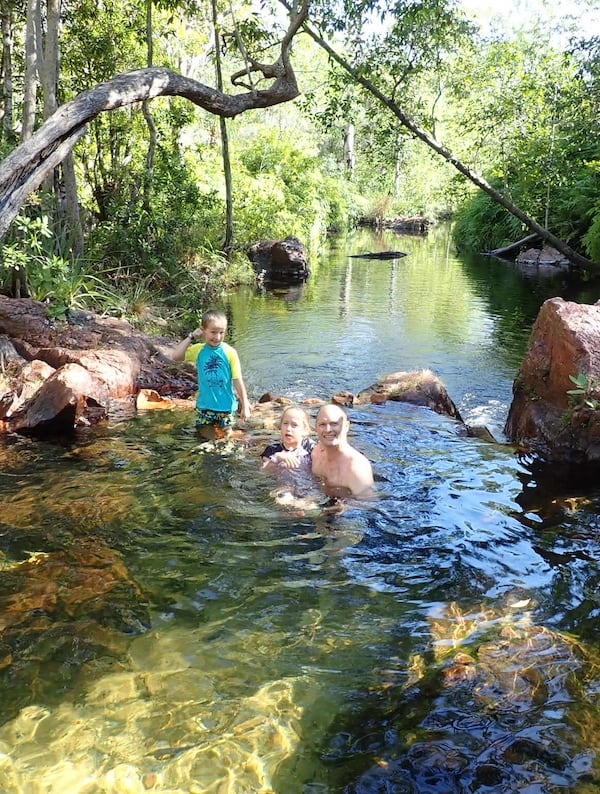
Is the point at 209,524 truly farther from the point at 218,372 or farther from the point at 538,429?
the point at 538,429

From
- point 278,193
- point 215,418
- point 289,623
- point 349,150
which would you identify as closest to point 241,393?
point 215,418

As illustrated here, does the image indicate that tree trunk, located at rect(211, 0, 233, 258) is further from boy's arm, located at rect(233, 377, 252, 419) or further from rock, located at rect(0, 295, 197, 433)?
boy's arm, located at rect(233, 377, 252, 419)

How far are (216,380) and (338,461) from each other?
6.55 ft

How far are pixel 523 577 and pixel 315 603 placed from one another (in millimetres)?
1374

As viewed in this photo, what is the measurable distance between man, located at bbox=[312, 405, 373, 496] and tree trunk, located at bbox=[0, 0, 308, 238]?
353 centimetres

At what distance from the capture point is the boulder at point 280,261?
21.3m

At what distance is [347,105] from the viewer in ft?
39.8

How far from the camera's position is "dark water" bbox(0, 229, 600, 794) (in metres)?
2.89

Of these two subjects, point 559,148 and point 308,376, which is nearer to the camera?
point 308,376

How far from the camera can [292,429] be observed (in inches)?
231

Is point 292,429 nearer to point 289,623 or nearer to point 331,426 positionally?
point 331,426

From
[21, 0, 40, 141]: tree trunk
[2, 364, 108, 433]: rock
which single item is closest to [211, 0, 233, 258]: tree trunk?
[21, 0, 40, 141]: tree trunk

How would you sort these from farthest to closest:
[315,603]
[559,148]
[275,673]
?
A: [559,148]
[315,603]
[275,673]

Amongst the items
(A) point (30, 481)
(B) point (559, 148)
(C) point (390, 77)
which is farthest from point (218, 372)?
(B) point (559, 148)
